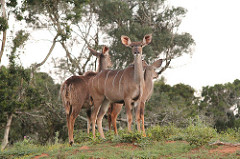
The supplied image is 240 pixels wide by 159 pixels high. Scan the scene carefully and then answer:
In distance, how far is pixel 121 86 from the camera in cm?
889

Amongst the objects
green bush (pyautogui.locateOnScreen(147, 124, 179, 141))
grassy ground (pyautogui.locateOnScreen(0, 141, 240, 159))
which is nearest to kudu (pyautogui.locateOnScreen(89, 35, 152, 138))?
green bush (pyautogui.locateOnScreen(147, 124, 179, 141))

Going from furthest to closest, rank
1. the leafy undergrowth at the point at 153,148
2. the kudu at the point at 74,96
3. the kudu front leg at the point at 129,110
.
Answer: the kudu at the point at 74,96 → the kudu front leg at the point at 129,110 → the leafy undergrowth at the point at 153,148

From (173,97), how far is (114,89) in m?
15.0

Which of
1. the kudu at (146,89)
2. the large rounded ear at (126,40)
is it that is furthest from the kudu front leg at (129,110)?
the large rounded ear at (126,40)

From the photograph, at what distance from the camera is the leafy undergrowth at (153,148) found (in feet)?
21.6

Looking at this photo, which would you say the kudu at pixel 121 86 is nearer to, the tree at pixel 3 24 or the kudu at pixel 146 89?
the kudu at pixel 146 89

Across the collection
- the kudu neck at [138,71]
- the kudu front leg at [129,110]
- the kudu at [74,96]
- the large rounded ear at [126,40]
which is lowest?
the kudu front leg at [129,110]

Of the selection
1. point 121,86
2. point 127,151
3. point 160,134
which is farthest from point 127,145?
point 121,86

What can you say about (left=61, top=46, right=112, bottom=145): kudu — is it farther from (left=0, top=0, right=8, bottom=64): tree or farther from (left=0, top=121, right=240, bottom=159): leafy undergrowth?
(left=0, top=0, right=8, bottom=64): tree

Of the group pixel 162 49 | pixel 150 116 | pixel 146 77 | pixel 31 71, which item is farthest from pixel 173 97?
pixel 146 77

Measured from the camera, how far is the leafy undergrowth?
6.59 m

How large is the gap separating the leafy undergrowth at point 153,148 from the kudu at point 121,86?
2.48 ft

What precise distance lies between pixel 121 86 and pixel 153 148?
2.20 meters

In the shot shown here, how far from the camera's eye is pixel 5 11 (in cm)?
1744
